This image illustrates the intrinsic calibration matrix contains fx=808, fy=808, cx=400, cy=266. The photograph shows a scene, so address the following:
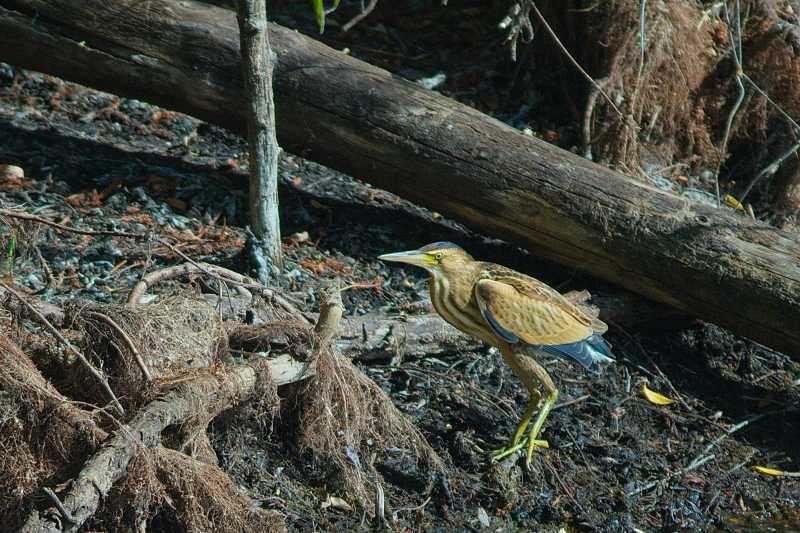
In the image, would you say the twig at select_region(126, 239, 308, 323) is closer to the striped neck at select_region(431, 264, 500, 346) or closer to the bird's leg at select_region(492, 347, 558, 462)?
the striped neck at select_region(431, 264, 500, 346)

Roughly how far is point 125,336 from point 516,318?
2.33 meters

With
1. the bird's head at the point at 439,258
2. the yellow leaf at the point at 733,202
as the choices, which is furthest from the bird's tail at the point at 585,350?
the yellow leaf at the point at 733,202

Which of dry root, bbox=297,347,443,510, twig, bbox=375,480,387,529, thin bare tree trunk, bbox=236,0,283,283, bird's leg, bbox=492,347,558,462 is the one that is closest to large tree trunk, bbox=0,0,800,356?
thin bare tree trunk, bbox=236,0,283,283

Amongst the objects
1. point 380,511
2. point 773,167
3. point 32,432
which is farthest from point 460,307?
point 773,167

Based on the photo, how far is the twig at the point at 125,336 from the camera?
354 centimetres

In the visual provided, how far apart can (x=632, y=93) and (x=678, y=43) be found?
2.13ft

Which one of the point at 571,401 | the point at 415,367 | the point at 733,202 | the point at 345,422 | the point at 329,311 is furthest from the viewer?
the point at 733,202

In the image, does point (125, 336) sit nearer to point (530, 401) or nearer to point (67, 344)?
point (67, 344)

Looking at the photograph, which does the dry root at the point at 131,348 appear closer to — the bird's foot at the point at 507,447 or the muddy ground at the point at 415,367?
the muddy ground at the point at 415,367

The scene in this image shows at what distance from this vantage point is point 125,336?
3549 millimetres

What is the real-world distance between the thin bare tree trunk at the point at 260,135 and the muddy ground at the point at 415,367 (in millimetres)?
236

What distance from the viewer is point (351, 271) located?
6.21 meters

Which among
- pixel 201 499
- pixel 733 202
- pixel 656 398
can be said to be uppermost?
pixel 733 202

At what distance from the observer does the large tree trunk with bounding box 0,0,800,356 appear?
5887mm
